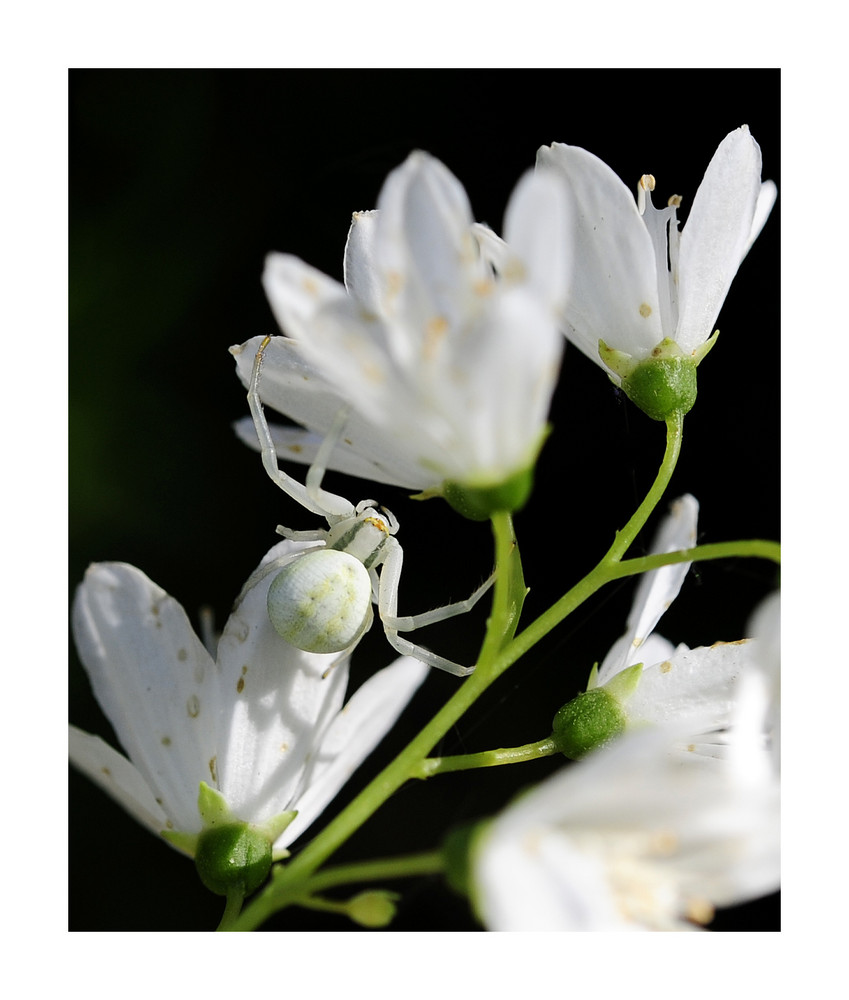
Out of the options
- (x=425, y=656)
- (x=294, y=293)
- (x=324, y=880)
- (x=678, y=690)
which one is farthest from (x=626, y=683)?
(x=294, y=293)

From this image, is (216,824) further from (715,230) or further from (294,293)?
(715,230)

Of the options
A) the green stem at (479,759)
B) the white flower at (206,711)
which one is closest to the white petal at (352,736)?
the white flower at (206,711)

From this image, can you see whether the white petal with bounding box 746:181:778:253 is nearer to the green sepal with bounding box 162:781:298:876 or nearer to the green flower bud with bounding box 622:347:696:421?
the green flower bud with bounding box 622:347:696:421

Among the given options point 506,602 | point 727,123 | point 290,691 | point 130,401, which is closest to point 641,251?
point 727,123

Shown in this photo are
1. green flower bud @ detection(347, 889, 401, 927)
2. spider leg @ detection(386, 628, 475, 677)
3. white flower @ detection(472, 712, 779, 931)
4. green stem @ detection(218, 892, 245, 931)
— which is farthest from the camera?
spider leg @ detection(386, 628, 475, 677)

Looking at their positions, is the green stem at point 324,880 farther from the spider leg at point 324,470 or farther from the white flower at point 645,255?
the white flower at point 645,255

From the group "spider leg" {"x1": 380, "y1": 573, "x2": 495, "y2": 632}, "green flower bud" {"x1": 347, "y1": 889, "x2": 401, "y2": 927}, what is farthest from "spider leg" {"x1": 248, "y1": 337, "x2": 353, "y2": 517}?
"green flower bud" {"x1": 347, "y1": 889, "x2": 401, "y2": 927}
